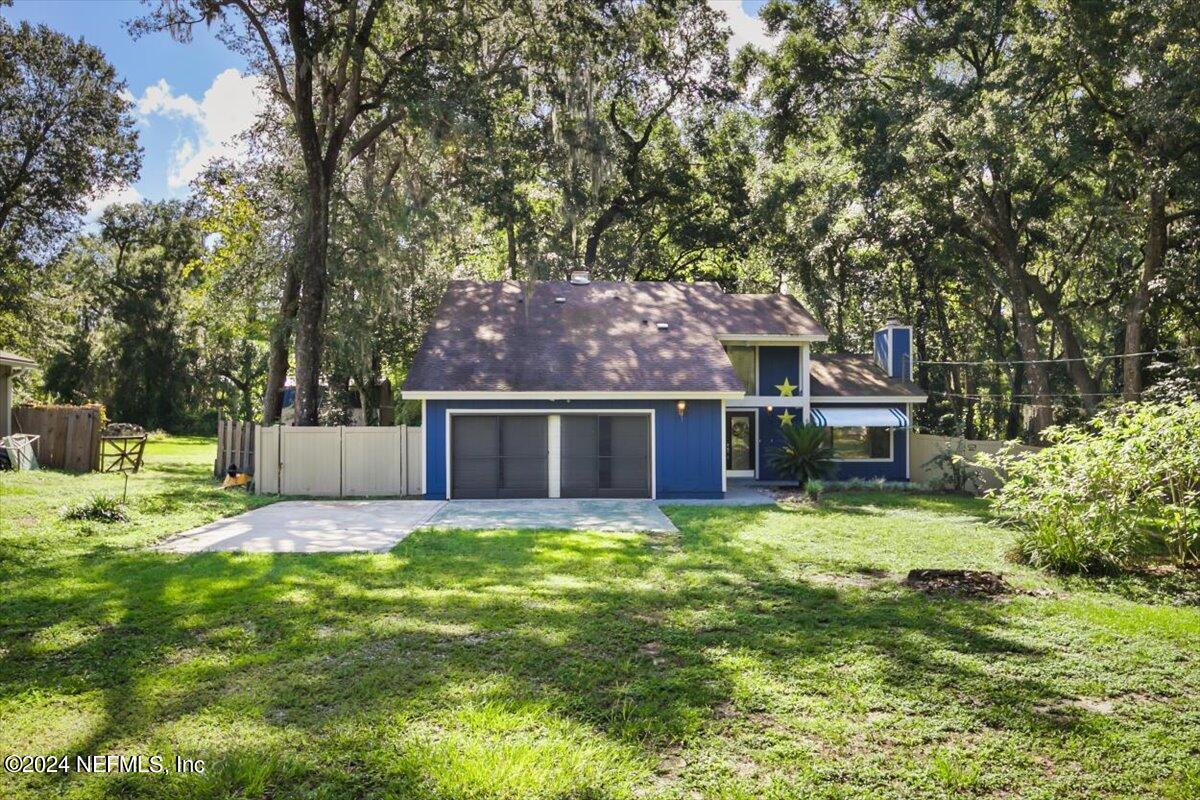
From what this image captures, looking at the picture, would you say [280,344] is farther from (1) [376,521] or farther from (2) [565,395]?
(1) [376,521]

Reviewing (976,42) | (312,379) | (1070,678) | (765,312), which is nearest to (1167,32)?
(976,42)

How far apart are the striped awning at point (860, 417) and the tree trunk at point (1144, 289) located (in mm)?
4790

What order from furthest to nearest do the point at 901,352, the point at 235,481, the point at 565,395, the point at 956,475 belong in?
the point at 901,352, the point at 956,475, the point at 235,481, the point at 565,395

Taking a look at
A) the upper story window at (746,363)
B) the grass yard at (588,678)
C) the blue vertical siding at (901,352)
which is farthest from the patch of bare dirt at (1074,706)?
the blue vertical siding at (901,352)

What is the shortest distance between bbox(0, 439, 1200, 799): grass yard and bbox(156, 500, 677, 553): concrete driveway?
103cm

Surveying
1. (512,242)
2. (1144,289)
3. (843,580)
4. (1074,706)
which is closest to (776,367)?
(1144,289)

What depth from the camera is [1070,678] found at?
4.65m

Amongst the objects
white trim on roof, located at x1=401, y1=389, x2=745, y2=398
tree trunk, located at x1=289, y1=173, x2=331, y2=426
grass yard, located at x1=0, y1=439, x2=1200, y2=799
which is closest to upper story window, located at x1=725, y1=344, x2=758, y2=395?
white trim on roof, located at x1=401, y1=389, x2=745, y2=398

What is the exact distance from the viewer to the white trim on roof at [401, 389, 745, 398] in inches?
572

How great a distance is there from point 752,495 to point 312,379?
9850mm

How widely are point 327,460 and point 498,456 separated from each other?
349 centimetres

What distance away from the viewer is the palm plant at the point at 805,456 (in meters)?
16.5

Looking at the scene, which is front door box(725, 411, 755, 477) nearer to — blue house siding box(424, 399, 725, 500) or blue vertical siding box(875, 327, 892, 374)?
blue house siding box(424, 399, 725, 500)

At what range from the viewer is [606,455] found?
49.5 feet
